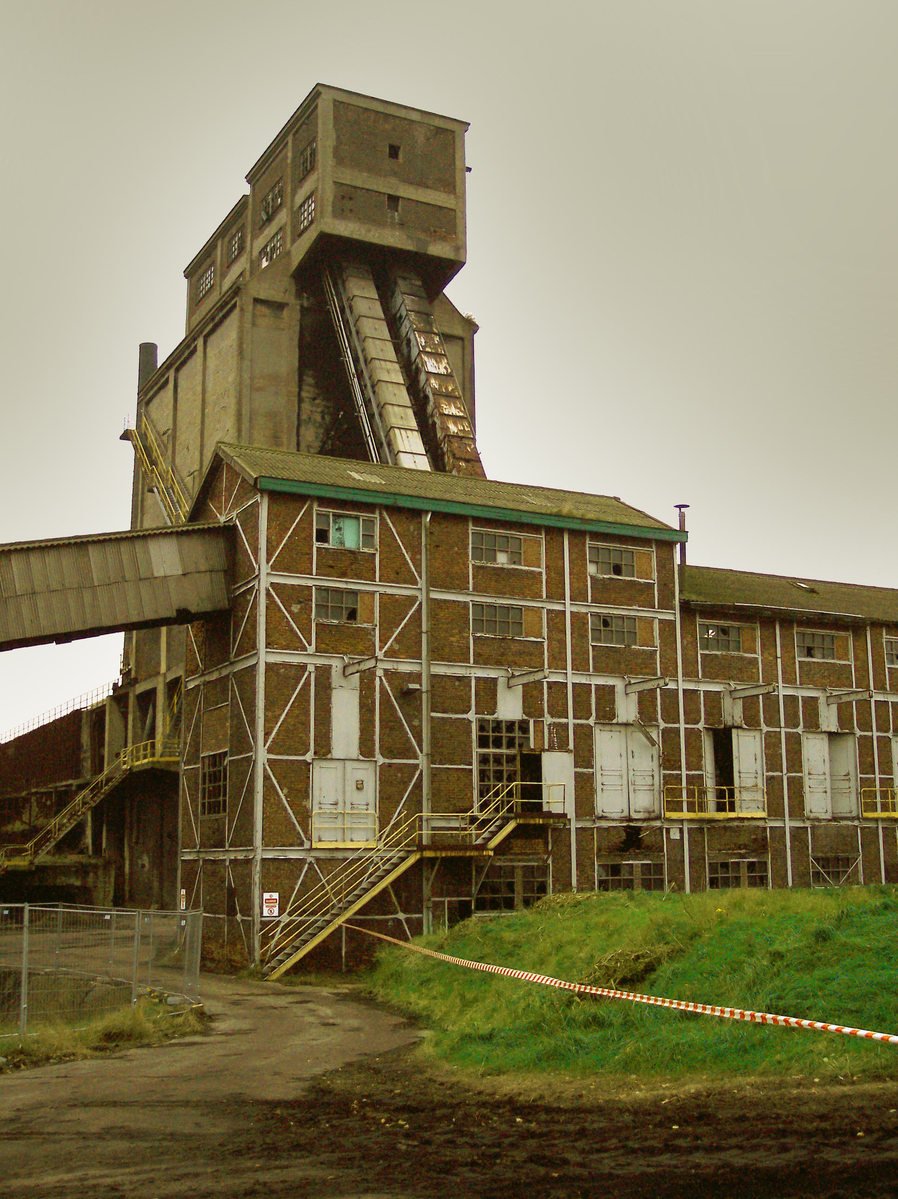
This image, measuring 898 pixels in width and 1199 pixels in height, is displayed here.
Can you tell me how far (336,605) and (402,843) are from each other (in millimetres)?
6048

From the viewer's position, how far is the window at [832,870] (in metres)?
36.4

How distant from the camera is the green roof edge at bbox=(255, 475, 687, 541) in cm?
3070

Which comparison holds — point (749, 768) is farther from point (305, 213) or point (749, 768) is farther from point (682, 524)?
point (305, 213)

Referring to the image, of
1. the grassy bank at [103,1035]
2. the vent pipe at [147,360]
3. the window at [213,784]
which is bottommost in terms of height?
the grassy bank at [103,1035]

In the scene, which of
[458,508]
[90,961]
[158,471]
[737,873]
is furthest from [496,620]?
[158,471]

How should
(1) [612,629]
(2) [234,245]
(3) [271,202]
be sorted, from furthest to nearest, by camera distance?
(2) [234,245]
(3) [271,202]
(1) [612,629]

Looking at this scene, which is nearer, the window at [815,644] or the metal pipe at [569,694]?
the metal pipe at [569,694]

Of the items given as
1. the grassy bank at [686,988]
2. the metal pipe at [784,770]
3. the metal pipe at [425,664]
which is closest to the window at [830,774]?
the metal pipe at [784,770]

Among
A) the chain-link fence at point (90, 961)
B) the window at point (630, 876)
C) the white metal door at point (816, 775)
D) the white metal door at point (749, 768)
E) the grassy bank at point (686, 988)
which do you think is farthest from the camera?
the white metal door at point (816, 775)

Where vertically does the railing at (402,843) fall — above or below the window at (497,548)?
below

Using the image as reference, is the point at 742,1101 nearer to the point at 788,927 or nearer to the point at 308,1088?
the point at 308,1088

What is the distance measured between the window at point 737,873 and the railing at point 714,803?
4.01 feet

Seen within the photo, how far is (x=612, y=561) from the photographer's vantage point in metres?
35.4

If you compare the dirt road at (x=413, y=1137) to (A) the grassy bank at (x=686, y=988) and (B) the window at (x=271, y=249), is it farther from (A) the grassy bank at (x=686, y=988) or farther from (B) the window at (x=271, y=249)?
(B) the window at (x=271, y=249)
